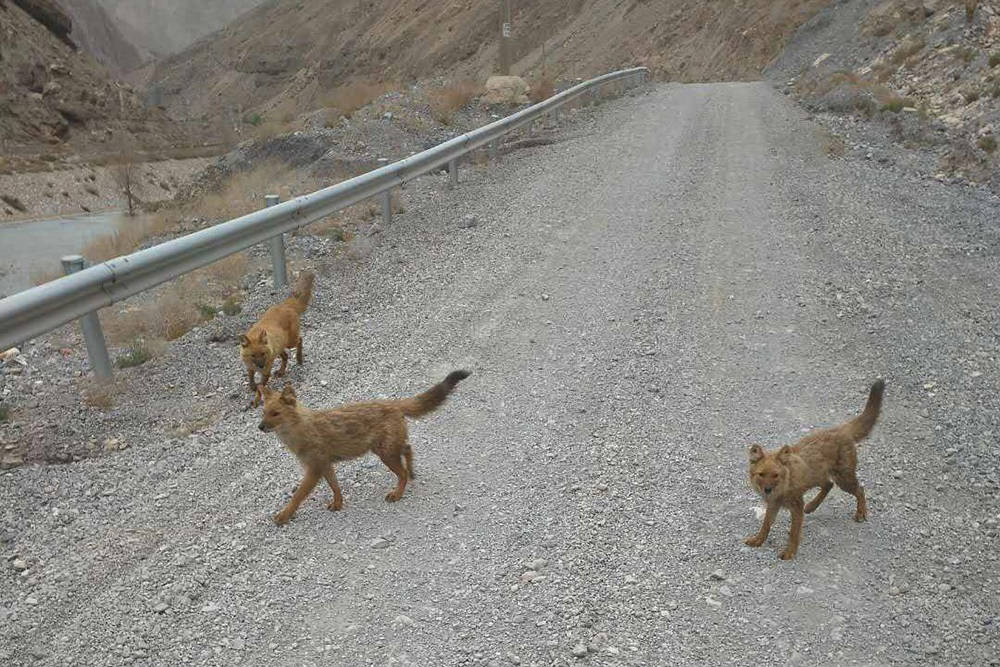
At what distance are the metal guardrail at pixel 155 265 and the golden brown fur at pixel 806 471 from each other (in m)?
4.41

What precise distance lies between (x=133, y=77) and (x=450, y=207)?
152 metres

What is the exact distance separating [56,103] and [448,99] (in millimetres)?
51737

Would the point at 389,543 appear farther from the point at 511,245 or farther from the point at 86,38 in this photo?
the point at 86,38

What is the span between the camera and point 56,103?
57719 millimetres

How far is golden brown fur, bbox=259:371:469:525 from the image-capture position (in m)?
4.31

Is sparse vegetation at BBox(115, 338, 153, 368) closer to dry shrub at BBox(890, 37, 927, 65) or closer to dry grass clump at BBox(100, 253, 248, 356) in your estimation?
dry grass clump at BBox(100, 253, 248, 356)

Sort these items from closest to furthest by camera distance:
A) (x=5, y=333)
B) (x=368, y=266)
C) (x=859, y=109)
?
1. (x=5, y=333)
2. (x=368, y=266)
3. (x=859, y=109)

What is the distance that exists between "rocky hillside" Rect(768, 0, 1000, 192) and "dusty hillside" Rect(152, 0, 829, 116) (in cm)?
954

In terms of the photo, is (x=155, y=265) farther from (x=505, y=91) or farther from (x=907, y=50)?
(x=907, y=50)

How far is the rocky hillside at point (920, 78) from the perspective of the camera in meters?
12.8

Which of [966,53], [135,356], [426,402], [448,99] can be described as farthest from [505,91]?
[426,402]

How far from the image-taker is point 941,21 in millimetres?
21031

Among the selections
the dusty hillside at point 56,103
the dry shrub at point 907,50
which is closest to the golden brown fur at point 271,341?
the dry shrub at point 907,50

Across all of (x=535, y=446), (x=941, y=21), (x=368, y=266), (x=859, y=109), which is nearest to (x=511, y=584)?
(x=535, y=446)
